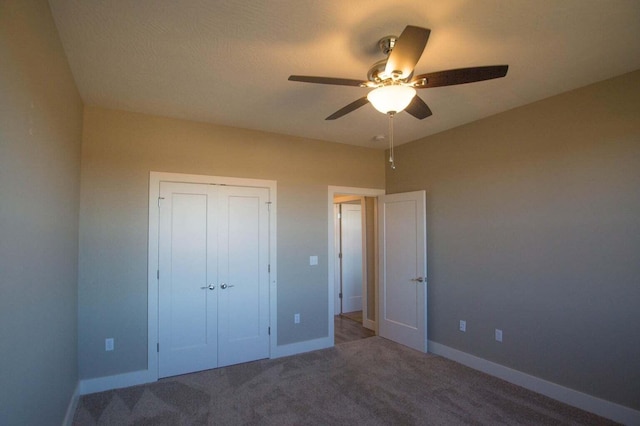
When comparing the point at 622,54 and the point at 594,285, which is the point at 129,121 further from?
the point at 594,285

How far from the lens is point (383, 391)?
3150mm

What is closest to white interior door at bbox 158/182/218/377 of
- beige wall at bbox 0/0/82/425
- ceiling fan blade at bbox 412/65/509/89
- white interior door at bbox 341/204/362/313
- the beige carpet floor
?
the beige carpet floor

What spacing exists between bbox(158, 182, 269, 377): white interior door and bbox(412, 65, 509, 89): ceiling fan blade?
8.40ft

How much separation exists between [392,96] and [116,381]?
364cm

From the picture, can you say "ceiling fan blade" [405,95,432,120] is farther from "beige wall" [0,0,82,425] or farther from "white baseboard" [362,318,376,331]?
"white baseboard" [362,318,376,331]

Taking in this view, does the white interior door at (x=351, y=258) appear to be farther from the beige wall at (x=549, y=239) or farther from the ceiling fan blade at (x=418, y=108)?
the ceiling fan blade at (x=418, y=108)

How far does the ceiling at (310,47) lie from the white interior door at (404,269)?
5.12ft

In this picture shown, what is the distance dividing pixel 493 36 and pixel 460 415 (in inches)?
115

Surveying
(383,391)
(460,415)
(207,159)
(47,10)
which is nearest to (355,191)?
(207,159)

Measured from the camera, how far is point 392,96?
6.22 feet

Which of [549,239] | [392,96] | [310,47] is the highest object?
[310,47]

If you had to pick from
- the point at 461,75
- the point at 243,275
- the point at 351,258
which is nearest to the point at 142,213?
the point at 243,275

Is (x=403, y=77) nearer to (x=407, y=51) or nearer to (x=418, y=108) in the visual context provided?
(x=407, y=51)

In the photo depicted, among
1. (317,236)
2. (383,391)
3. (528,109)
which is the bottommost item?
(383,391)
